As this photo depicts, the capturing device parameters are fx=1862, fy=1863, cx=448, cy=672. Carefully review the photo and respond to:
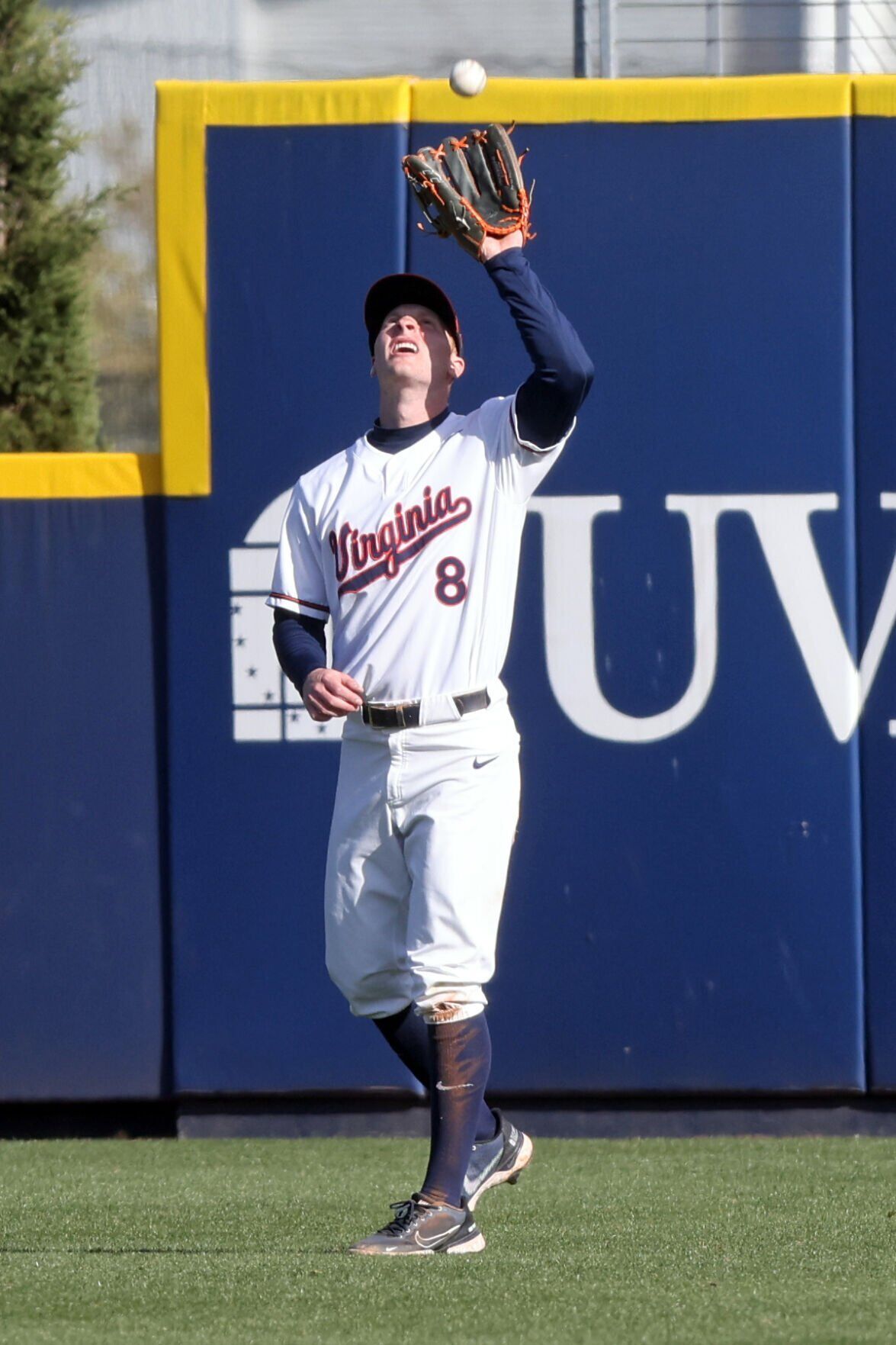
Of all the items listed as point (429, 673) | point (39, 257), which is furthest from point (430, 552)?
point (39, 257)

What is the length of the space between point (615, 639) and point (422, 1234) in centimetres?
210

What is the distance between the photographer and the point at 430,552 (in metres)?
3.16

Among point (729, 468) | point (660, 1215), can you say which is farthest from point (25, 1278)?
point (729, 468)

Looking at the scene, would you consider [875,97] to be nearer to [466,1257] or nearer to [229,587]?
[229,587]

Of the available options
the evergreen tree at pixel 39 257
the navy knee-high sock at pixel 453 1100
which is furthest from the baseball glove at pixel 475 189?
the evergreen tree at pixel 39 257

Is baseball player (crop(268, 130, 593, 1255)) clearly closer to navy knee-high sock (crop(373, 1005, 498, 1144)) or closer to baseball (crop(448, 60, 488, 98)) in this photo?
navy knee-high sock (crop(373, 1005, 498, 1144))

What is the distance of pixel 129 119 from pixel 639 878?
772cm

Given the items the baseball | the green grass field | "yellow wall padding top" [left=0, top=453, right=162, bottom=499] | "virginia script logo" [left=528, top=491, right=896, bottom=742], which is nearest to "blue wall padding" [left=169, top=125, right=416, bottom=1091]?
"yellow wall padding top" [left=0, top=453, right=162, bottom=499]

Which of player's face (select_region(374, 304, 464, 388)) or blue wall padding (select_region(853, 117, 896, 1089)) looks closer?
player's face (select_region(374, 304, 464, 388))

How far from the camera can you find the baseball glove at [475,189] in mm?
3062

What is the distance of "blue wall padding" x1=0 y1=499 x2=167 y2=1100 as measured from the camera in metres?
4.85

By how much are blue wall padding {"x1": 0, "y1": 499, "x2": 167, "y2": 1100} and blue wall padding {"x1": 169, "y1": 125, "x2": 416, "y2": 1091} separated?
106 millimetres

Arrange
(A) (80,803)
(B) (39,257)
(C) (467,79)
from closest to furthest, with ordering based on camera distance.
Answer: (C) (467,79) < (A) (80,803) < (B) (39,257)

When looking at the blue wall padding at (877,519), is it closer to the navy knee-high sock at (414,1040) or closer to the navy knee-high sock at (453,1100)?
the navy knee-high sock at (414,1040)
